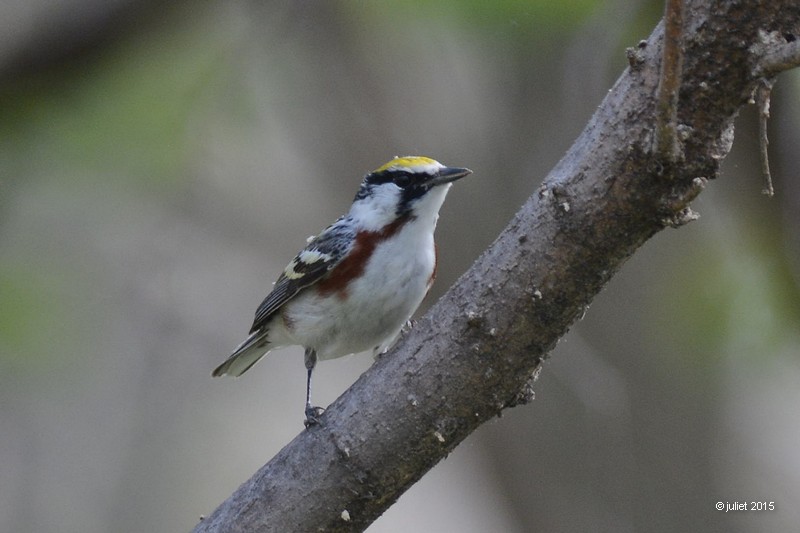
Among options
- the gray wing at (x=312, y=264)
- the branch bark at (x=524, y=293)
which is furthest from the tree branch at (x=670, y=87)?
the gray wing at (x=312, y=264)

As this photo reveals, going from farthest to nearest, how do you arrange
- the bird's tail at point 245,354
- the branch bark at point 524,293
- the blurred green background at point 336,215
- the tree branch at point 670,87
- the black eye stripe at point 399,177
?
the blurred green background at point 336,215, the bird's tail at point 245,354, the black eye stripe at point 399,177, the branch bark at point 524,293, the tree branch at point 670,87

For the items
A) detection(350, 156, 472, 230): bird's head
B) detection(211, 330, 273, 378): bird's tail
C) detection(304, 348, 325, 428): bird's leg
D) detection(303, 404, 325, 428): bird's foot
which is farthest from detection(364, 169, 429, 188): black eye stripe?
detection(303, 404, 325, 428): bird's foot

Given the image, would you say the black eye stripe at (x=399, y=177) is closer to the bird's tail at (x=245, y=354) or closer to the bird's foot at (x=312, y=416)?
the bird's tail at (x=245, y=354)

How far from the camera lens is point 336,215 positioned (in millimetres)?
6535

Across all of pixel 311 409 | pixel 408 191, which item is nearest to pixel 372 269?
pixel 408 191

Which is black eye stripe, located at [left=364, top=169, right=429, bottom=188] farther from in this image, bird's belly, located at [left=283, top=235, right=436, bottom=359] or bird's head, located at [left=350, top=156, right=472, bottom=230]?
bird's belly, located at [left=283, top=235, right=436, bottom=359]

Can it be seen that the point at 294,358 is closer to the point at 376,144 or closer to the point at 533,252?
the point at 376,144

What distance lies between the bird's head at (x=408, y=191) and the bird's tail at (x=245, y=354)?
809 millimetres

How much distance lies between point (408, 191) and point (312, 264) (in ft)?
Answer: 1.74

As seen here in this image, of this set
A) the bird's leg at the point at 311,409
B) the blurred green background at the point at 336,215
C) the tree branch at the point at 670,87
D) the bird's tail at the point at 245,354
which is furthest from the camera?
the blurred green background at the point at 336,215

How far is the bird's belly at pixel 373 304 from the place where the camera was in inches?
141

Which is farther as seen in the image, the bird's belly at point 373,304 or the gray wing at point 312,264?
the gray wing at point 312,264

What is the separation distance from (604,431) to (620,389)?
0.97 ft

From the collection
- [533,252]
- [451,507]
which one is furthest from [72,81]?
[451,507]
